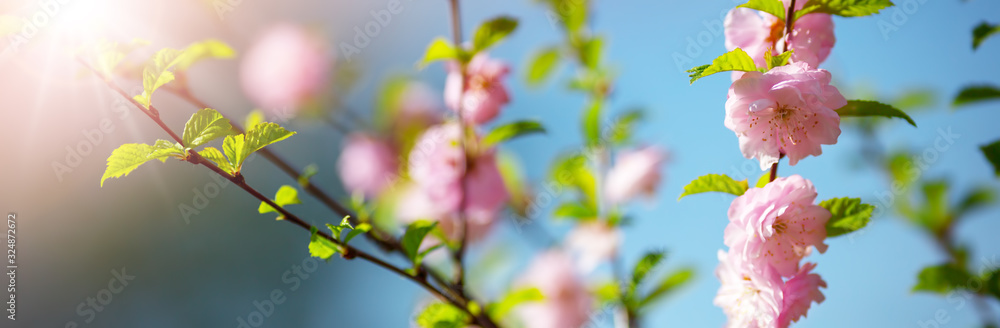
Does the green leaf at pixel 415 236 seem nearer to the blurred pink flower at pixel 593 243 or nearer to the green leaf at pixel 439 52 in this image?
the green leaf at pixel 439 52

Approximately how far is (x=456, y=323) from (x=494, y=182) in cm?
40

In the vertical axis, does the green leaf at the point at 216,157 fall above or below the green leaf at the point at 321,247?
above

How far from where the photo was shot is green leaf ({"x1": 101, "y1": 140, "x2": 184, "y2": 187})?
0.46m

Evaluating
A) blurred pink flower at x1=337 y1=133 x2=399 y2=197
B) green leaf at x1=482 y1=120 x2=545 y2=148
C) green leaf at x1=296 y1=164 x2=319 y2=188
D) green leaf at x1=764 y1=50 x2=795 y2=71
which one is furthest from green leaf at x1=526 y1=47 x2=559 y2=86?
green leaf at x1=764 y1=50 x2=795 y2=71

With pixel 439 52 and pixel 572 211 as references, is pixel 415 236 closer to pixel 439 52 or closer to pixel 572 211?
pixel 439 52

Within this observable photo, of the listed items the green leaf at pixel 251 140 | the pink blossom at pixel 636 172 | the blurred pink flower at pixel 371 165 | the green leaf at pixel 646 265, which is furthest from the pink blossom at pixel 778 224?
the blurred pink flower at pixel 371 165

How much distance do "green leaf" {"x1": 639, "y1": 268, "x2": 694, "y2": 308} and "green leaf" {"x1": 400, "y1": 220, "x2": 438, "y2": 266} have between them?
1.30 ft

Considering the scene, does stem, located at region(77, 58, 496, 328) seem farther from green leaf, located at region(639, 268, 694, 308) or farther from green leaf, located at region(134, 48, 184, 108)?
green leaf, located at region(639, 268, 694, 308)

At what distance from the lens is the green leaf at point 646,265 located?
769 millimetres

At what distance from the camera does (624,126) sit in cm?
114

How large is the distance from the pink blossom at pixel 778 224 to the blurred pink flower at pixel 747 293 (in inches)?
0.5

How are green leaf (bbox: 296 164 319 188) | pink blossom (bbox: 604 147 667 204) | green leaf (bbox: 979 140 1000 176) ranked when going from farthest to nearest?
pink blossom (bbox: 604 147 667 204) < green leaf (bbox: 296 164 319 188) < green leaf (bbox: 979 140 1000 176)

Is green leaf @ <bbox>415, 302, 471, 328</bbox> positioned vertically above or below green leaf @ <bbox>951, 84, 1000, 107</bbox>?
above

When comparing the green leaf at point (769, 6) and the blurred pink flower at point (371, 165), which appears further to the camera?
the blurred pink flower at point (371, 165)
